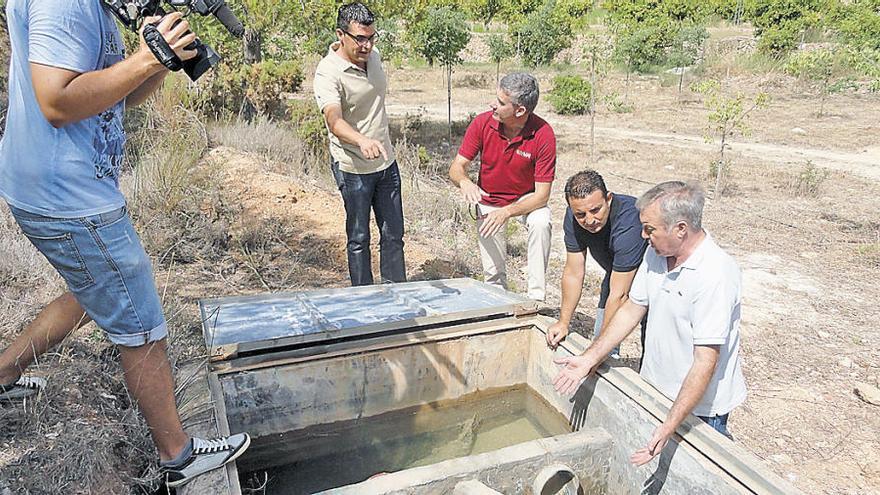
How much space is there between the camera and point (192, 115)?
22.9 ft

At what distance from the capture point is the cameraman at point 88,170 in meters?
1.67

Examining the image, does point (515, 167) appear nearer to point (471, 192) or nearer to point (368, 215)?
point (471, 192)

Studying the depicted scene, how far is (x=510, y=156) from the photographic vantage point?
12.2 feet

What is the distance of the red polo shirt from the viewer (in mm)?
3666

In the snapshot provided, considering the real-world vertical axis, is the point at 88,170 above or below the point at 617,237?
above

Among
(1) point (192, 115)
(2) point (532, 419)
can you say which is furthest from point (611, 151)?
(2) point (532, 419)

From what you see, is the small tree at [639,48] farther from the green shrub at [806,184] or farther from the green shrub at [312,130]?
the green shrub at [312,130]

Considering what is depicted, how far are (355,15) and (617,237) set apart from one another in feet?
6.42

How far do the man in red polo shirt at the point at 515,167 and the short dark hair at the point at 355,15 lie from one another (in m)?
0.88

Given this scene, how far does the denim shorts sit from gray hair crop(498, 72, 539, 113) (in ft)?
7.20

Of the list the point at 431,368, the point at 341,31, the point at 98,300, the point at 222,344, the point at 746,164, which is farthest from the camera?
the point at 746,164

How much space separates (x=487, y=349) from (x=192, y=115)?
5132 millimetres

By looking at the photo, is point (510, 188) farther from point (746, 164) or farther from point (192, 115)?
point (746, 164)

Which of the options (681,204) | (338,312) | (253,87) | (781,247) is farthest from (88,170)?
(253,87)
